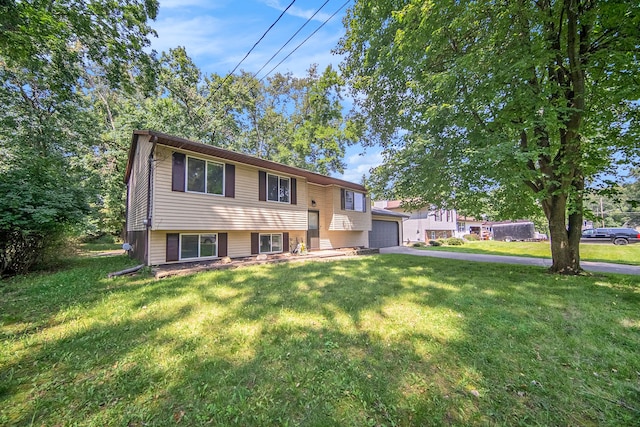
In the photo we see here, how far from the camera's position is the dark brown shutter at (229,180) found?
949 cm

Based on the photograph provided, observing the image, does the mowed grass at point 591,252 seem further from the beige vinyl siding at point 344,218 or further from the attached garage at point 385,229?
the beige vinyl siding at point 344,218

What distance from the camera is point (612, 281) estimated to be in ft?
21.1

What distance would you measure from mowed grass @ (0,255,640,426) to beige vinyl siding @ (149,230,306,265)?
8.96 ft

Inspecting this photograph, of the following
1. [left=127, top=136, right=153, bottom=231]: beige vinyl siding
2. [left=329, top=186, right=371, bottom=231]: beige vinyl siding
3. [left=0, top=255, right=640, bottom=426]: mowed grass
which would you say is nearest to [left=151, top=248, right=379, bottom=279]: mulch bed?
[left=0, top=255, right=640, bottom=426]: mowed grass

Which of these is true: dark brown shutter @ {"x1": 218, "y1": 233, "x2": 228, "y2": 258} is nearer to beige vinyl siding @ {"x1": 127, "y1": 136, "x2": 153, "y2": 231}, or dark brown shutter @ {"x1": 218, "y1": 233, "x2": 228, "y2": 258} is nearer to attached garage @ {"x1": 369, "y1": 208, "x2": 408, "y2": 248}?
beige vinyl siding @ {"x1": 127, "y1": 136, "x2": 153, "y2": 231}

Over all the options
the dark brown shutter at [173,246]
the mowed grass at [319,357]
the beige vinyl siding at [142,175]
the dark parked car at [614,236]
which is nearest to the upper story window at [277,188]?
the dark brown shutter at [173,246]

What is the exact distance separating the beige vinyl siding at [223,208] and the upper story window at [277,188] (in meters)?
0.32

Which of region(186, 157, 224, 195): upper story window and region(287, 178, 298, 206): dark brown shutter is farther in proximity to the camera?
region(287, 178, 298, 206): dark brown shutter

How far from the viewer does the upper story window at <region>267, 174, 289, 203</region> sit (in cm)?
1121

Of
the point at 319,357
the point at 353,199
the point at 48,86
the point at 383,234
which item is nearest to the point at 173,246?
the point at 319,357

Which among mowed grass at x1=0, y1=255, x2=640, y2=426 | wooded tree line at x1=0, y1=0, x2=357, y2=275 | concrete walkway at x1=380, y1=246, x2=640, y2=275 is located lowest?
concrete walkway at x1=380, y1=246, x2=640, y2=275

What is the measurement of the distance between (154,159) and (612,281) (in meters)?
13.6

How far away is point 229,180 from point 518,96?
9.23 metres

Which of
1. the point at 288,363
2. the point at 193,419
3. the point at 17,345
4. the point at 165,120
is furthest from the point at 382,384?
the point at 165,120
